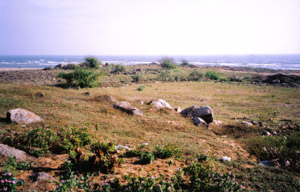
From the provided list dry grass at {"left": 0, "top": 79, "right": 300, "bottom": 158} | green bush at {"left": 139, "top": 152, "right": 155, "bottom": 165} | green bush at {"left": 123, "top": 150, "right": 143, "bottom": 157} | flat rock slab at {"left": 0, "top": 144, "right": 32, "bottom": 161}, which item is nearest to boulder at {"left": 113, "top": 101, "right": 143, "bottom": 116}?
dry grass at {"left": 0, "top": 79, "right": 300, "bottom": 158}

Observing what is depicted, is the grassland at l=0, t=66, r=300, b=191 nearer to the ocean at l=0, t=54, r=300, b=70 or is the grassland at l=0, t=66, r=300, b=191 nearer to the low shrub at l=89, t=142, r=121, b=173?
the low shrub at l=89, t=142, r=121, b=173

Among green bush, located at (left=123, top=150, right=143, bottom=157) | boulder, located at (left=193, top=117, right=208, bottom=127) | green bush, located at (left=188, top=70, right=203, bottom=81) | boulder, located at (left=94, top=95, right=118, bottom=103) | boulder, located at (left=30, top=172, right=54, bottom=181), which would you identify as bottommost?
boulder, located at (left=193, top=117, right=208, bottom=127)

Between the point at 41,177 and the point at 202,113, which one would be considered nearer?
the point at 41,177

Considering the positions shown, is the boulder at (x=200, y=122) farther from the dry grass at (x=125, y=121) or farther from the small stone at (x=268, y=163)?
the small stone at (x=268, y=163)

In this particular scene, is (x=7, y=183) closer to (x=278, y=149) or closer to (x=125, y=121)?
(x=125, y=121)

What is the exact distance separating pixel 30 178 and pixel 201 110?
26.1 feet

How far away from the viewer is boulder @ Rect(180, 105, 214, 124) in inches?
368

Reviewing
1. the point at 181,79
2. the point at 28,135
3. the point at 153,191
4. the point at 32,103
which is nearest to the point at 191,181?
the point at 153,191

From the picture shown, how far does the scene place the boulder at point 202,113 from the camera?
30.7 feet

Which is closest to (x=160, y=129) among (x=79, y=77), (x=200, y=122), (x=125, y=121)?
(x=125, y=121)

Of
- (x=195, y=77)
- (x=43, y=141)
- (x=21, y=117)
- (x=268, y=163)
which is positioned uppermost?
(x=195, y=77)

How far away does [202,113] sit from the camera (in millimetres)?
9523

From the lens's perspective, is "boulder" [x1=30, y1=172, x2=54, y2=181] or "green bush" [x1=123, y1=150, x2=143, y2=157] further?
"green bush" [x1=123, y1=150, x2=143, y2=157]

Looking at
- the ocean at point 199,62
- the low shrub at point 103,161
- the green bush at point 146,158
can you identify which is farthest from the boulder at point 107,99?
the ocean at point 199,62
